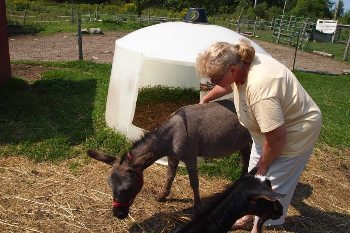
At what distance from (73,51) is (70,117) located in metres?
11.3

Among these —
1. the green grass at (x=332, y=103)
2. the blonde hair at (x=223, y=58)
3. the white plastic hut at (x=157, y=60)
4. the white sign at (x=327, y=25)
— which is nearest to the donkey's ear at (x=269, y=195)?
the blonde hair at (x=223, y=58)

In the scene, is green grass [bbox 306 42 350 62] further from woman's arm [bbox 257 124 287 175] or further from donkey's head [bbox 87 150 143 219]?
donkey's head [bbox 87 150 143 219]

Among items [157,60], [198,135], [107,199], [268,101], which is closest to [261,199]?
[268,101]

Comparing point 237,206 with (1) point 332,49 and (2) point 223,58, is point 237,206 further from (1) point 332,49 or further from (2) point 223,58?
(1) point 332,49

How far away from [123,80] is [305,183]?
3.26 meters

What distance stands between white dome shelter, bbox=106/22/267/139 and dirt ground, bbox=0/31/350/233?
34cm

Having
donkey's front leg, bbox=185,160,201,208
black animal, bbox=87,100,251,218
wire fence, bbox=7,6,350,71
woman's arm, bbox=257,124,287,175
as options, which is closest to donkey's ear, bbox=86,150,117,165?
black animal, bbox=87,100,251,218

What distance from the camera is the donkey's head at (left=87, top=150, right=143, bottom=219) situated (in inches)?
146

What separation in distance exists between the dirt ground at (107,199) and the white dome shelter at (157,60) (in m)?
0.34

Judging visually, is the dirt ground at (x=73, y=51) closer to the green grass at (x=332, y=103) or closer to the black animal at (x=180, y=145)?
the green grass at (x=332, y=103)

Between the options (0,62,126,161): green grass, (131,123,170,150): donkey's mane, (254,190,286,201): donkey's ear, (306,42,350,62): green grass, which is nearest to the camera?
(254,190,286,201): donkey's ear

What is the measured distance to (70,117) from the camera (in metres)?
7.39

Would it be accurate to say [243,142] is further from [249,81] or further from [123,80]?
[123,80]

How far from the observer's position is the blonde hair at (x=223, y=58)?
2941 mm
